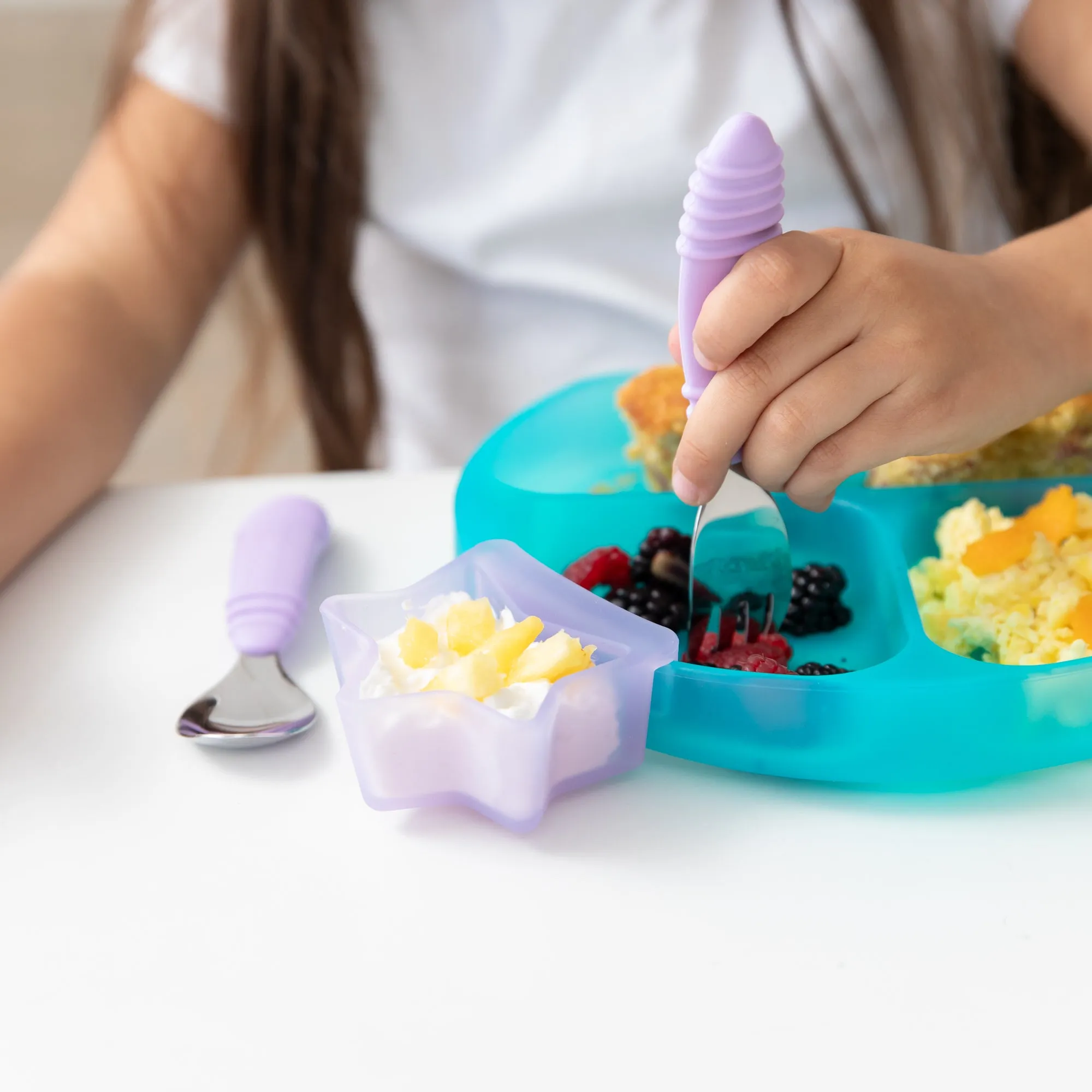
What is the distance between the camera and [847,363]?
563 millimetres

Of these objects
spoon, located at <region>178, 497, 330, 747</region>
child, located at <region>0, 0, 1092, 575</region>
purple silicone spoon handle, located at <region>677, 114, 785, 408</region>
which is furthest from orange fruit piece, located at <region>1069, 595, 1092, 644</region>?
child, located at <region>0, 0, 1092, 575</region>

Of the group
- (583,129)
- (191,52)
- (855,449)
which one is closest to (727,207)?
(855,449)

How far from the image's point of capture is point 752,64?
1.07 meters

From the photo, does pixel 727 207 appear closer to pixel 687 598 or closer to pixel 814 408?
pixel 814 408

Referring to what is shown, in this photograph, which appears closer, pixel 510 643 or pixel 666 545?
pixel 510 643

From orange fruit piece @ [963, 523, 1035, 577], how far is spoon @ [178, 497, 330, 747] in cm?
38

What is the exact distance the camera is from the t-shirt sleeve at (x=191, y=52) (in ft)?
3.57

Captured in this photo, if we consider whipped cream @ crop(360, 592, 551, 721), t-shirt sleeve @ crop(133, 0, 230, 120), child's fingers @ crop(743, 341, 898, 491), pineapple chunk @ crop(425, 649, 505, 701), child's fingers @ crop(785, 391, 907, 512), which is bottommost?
whipped cream @ crop(360, 592, 551, 721)

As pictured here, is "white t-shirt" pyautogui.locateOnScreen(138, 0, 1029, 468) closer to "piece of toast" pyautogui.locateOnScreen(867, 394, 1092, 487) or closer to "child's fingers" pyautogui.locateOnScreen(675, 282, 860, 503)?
"piece of toast" pyautogui.locateOnScreen(867, 394, 1092, 487)

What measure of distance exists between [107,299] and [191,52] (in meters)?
0.31

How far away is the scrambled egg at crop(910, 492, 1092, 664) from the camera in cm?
57

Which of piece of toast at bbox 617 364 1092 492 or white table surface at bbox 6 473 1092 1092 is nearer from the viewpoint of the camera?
white table surface at bbox 6 473 1092 1092

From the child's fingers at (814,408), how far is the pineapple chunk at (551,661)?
0.15m

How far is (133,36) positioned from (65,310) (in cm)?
42
